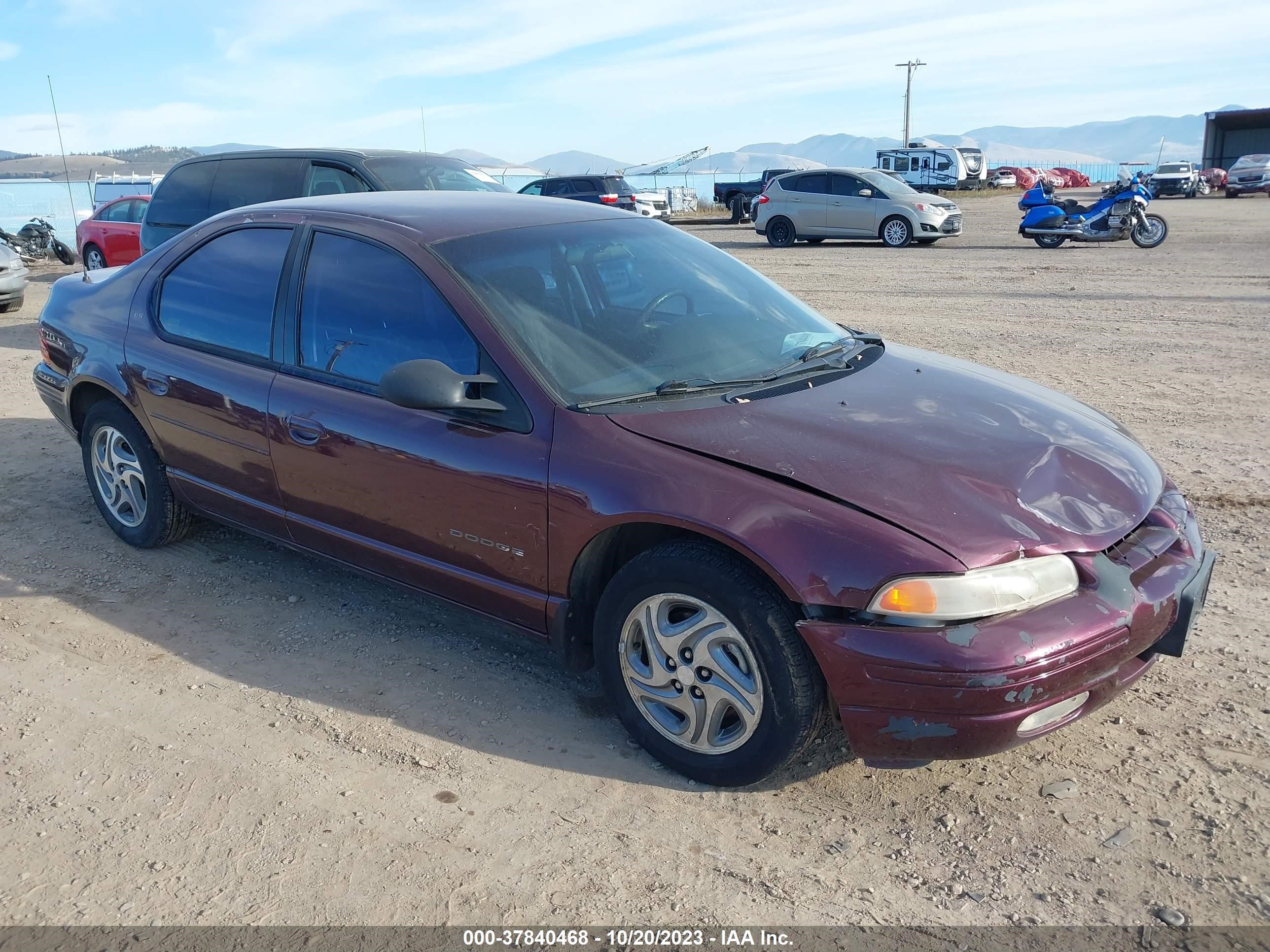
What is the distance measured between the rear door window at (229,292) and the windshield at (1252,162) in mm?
42100

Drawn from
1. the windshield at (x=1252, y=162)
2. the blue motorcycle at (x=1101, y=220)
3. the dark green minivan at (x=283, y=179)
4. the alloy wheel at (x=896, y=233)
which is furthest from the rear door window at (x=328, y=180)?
the windshield at (x=1252, y=162)

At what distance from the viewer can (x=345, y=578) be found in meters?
4.47

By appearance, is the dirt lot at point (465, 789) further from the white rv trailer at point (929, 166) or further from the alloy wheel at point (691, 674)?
the white rv trailer at point (929, 166)

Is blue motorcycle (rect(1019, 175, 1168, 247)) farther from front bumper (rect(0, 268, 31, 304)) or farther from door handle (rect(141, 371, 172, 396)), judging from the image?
door handle (rect(141, 371, 172, 396))

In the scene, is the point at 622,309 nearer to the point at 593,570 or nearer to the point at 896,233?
the point at 593,570

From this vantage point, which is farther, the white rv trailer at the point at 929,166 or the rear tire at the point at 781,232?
the white rv trailer at the point at 929,166

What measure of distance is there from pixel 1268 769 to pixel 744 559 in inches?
64.9

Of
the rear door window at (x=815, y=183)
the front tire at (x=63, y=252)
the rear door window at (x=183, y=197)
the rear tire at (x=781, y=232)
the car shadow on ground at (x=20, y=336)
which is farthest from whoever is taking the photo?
the rear tire at (x=781, y=232)

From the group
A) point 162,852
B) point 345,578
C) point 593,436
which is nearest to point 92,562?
Answer: point 345,578

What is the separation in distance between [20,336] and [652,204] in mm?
18978

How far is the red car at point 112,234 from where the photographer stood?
14469 millimetres

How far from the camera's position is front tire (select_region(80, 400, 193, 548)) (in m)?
4.52

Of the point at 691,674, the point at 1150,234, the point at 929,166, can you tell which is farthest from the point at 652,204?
the point at 691,674

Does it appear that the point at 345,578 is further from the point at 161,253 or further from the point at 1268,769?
the point at 1268,769
